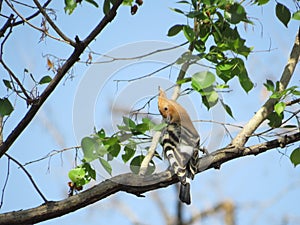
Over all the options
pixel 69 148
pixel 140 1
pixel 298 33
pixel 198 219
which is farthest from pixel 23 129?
pixel 198 219

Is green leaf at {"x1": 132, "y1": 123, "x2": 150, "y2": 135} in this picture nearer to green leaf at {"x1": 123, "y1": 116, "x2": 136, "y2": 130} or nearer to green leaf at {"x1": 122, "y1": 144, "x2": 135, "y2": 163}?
green leaf at {"x1": 123, "y1": 116, "x2": 136, "y2": 130}

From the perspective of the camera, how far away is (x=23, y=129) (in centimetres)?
163

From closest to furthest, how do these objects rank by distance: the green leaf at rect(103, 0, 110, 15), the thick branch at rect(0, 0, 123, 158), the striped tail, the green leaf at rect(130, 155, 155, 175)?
the thick branch at rect(0, 0, 123, 158)
the green leaf at rect(103, 0, 110, 15)
the green leaf at rect(130, 155, 155, 175)
the striped tail

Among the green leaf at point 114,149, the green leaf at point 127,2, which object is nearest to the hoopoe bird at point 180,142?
the green leaf at point 114,149

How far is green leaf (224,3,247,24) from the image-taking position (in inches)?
68.0

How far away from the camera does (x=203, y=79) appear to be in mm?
1639

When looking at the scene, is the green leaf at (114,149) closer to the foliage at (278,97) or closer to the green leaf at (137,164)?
the green leaf at (137,164)

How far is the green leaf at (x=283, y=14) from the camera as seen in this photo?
1886 millimetres

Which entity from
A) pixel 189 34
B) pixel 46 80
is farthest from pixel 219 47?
pixel 46 80

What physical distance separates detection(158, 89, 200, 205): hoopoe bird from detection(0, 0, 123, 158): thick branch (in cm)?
46

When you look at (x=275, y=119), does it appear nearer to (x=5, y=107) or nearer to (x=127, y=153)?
(x=127, y=153)

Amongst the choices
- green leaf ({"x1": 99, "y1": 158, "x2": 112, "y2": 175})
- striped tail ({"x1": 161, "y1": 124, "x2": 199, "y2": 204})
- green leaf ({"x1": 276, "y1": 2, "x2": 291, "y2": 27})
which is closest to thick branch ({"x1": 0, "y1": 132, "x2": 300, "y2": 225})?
green leaf ({"x1": 99, "y1": 158, "x2": 112, "y2": 175})

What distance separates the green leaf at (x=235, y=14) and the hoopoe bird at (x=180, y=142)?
0.37 m

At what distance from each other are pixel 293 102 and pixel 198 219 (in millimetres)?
3976
